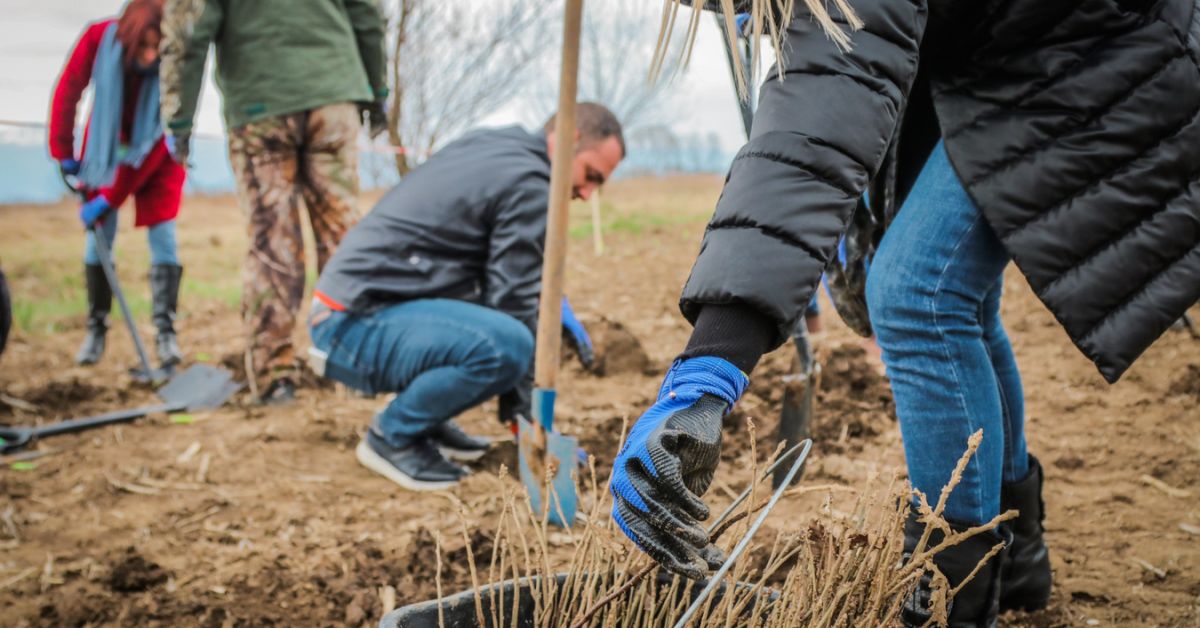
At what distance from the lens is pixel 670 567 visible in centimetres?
104

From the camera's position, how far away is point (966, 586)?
1.48m

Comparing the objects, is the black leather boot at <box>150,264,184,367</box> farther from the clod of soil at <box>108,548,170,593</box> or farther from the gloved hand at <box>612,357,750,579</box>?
the gloved hand at <box>612,357,750,579</box>

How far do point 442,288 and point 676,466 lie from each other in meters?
2.08

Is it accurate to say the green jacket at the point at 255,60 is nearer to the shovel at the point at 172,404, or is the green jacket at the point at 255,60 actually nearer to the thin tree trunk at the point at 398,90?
the shovel at the point at 172,404

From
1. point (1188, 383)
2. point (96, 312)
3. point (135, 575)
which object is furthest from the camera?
point (96, 312)

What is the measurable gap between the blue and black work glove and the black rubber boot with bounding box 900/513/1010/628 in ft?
14.5

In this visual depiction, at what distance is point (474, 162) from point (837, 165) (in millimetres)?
1942

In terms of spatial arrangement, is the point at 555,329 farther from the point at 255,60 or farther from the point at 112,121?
the point at 112,121

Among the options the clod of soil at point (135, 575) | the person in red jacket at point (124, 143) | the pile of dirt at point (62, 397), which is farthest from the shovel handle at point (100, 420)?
the clod of soil at point (135, 575)

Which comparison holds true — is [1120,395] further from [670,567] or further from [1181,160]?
[670,567]

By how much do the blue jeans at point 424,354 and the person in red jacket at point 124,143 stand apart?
6.37ft

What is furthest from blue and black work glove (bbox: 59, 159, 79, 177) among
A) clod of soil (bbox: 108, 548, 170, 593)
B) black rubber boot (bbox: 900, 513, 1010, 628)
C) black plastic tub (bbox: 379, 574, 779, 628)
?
black rubber boot (bbox: 900, 513, 1010, 628)

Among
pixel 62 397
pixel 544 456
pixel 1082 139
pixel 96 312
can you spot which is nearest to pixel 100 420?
pixel 62 397

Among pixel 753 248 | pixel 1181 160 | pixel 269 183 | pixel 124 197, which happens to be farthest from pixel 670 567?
pixel 124 197
